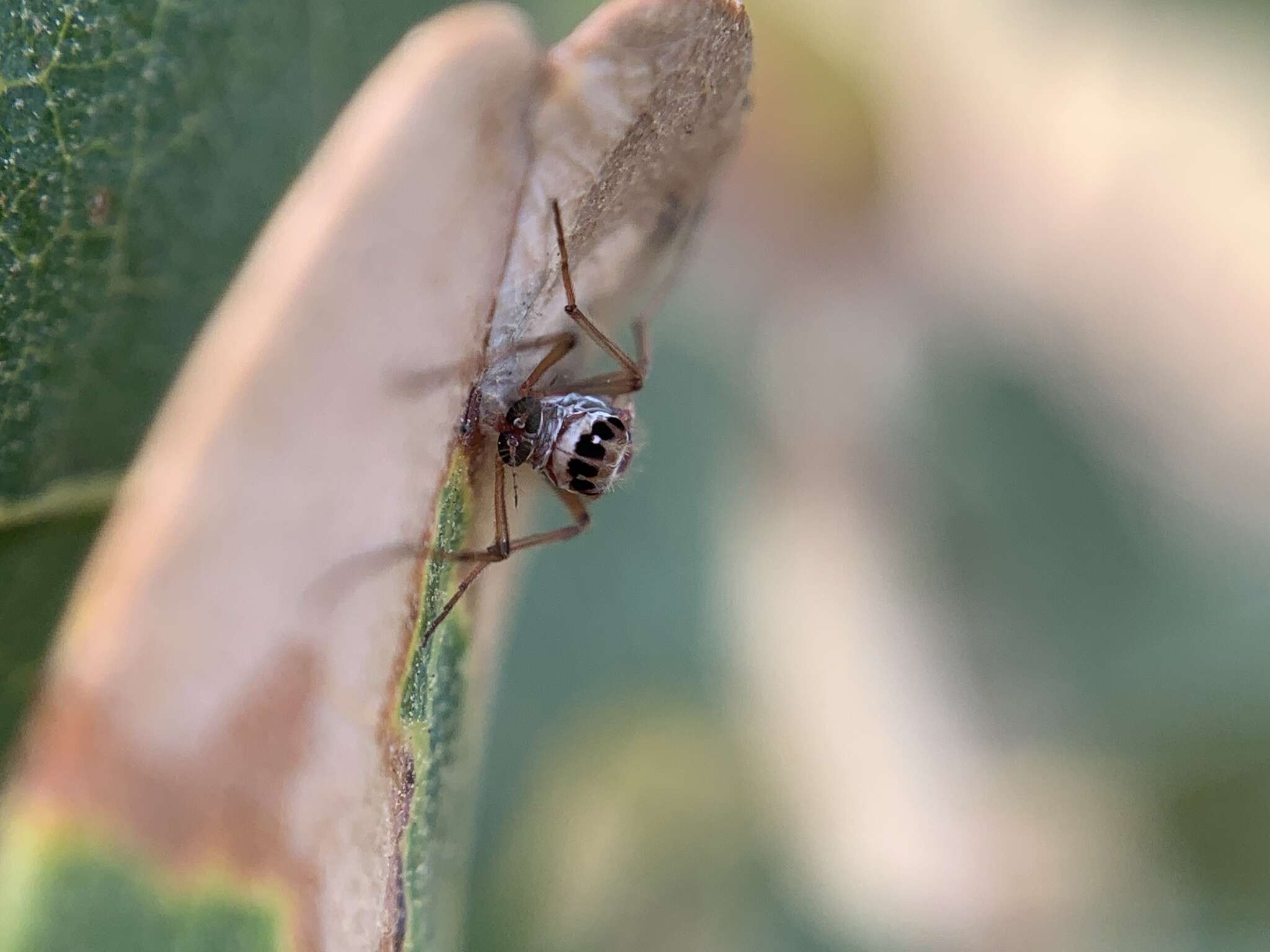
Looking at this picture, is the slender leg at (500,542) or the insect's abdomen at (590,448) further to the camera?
the insect's abdomen at (590,448)

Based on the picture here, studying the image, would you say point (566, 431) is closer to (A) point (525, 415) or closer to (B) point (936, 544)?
(A) point (525, 415)

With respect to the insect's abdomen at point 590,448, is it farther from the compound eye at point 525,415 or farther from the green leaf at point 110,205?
the green leaf at point 110,205

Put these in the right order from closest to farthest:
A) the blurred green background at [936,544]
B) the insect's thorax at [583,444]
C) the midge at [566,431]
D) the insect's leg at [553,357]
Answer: the midge at [566,431]
the insect's leg at [553,357]
the insect's thorax at [583,444]
the blurred green background at [936,544]

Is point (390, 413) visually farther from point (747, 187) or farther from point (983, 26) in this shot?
point (983, 26)

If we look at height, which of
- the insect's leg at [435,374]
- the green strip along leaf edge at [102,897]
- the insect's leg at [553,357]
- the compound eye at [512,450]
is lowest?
the green strip along leaf edge at [102,897]

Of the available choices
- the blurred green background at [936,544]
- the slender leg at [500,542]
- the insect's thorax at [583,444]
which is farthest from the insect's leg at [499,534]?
the blurred green background at [936,544]

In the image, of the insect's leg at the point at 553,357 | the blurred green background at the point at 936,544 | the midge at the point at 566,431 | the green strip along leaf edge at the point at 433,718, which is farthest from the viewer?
the blurred green background at the point at 936,544

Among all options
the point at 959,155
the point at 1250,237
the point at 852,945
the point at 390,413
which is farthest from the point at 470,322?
the point at 1250,237
